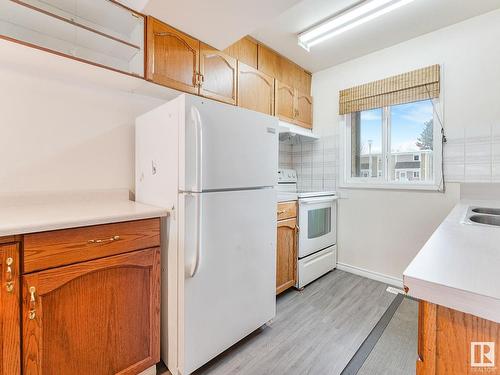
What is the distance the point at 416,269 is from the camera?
579 mm

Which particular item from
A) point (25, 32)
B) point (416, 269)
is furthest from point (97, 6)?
point (416, 269)

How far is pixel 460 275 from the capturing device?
541 mm

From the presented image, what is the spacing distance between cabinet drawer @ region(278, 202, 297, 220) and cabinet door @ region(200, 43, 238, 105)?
0.96 m

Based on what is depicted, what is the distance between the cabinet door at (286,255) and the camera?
6.80 feet

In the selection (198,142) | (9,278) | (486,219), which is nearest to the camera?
(9,278)

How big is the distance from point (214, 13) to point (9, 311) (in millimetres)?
1772

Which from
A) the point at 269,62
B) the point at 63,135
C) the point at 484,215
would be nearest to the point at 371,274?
the point at 484,215

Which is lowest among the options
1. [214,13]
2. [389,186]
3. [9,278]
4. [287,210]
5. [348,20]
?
[9,278]

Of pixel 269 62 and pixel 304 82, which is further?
pixel 304 82

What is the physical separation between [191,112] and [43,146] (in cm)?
100

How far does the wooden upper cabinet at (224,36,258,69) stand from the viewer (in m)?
2.08

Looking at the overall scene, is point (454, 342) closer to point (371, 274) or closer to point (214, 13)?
point (214, 13)

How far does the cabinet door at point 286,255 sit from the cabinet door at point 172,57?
52.0 inches

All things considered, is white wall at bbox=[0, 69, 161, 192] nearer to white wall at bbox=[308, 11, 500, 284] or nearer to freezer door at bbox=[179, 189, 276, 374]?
freezer door at bbox=[179, 189, 276, 374]
